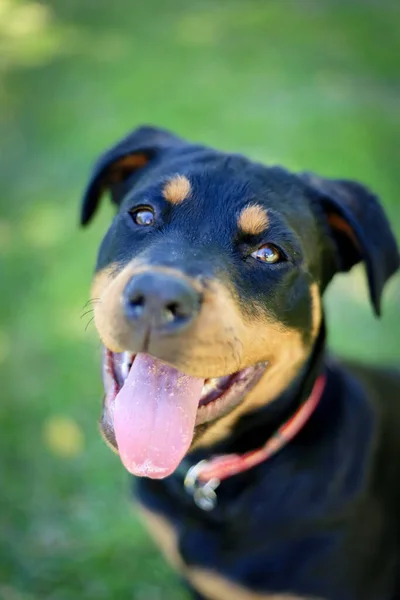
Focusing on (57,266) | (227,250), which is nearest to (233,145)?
(57,266)

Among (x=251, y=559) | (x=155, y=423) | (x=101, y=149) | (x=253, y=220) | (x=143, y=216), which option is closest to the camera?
(x=155, y=423)

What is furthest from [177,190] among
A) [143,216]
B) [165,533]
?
[165,533]

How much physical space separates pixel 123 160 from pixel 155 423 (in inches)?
40.1

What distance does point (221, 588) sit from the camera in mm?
2277

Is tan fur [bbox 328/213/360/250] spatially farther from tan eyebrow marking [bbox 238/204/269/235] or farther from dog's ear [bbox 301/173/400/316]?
tan eyebrow marking [bbox 238/204/269/235]

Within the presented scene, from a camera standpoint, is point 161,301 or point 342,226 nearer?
point 161,301

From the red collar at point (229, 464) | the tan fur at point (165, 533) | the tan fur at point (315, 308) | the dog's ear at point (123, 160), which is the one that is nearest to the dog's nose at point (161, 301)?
the tan fur at point (315, 308)

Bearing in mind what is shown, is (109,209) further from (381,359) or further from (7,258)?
(381,359)

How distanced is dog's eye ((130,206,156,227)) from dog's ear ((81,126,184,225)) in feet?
1.06

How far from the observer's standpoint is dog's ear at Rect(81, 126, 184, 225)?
2.32 m

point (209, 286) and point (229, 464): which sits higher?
point (209, 286)

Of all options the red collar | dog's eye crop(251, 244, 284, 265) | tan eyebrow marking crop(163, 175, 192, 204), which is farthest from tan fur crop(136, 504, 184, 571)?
tan eyebrow marking crop(163, 175, 192, 204)

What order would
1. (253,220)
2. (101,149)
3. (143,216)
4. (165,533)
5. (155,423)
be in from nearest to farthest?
(155,423)
(253,220)
(143,216)
(165,533)
(101,149)

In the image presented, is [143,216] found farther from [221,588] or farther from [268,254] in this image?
[221,588]
